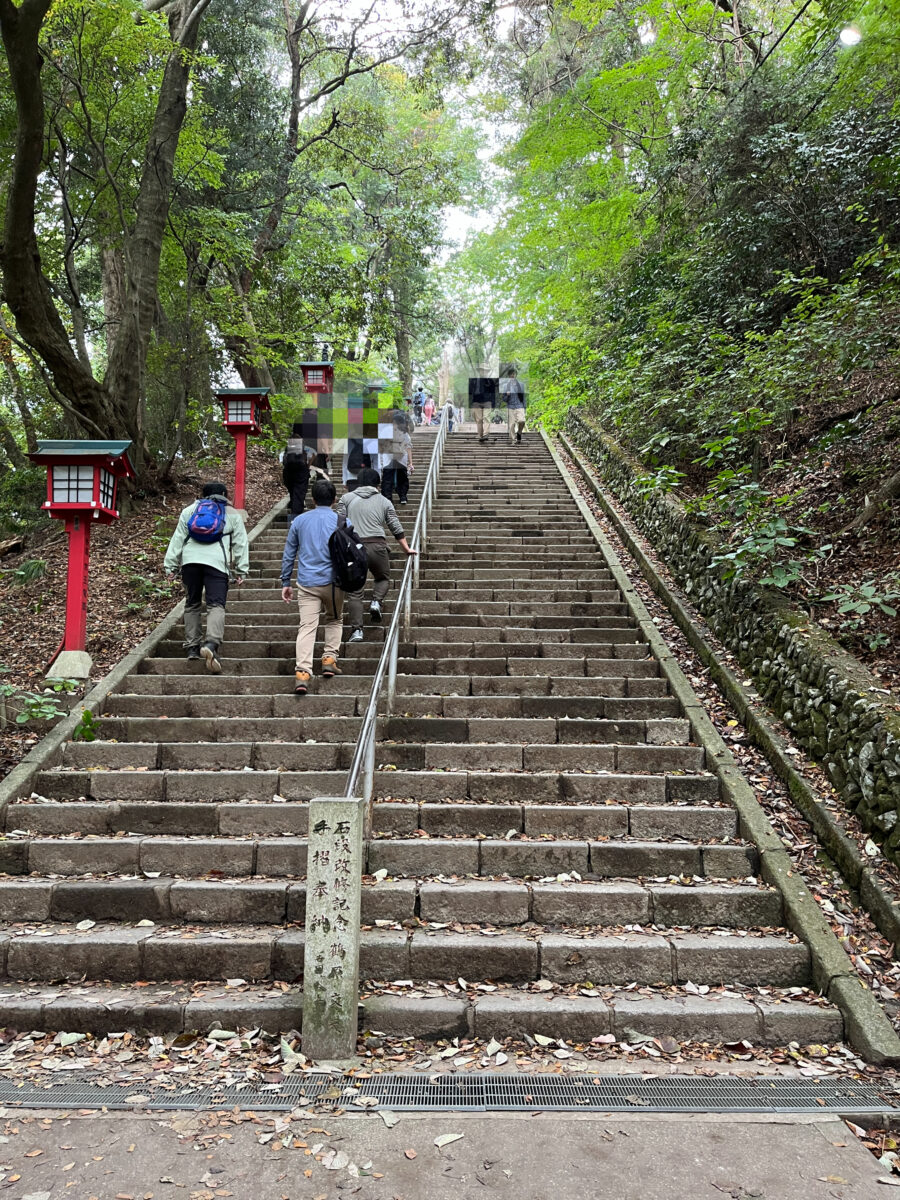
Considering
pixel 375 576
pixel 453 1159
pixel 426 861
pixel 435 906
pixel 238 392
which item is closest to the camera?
pixel 453 1159

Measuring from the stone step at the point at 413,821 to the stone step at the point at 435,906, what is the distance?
0.57 meters

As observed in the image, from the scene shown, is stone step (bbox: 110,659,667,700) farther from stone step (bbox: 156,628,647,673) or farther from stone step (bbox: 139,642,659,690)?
stone step (bbox: 156,628,647,673)

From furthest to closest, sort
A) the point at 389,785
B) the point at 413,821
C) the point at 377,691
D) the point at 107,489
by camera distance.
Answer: the point at 107,489
the point at 389,785
the point at 377,691
the point at 413,821

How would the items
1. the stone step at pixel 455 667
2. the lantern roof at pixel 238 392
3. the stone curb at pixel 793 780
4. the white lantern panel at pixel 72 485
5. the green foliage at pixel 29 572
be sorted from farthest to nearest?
the lantern roof at pixel 238 392 < the green foliage at pixel 29 572 < the stone step at pixel 455 667 < the white lantern panel at pixel 72 485 < the stone curb at pixel 793 780

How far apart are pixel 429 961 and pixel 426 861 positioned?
27.2 inches

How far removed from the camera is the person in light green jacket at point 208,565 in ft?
20.4

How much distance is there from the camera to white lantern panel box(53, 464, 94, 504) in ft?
20.7

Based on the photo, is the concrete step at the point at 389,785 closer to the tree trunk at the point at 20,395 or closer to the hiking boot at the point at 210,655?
the hiking boot at the point at 210,655

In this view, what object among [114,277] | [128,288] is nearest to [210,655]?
[128,288]

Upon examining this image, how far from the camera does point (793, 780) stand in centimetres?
485

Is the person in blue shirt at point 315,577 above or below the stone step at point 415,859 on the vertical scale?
above

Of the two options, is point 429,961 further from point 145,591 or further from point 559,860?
point 145,591

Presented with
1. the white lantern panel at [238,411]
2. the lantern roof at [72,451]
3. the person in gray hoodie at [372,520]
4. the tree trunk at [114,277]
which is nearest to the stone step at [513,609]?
the person in gray hoodie at [372,520]

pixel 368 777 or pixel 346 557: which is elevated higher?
pixel 346 557
